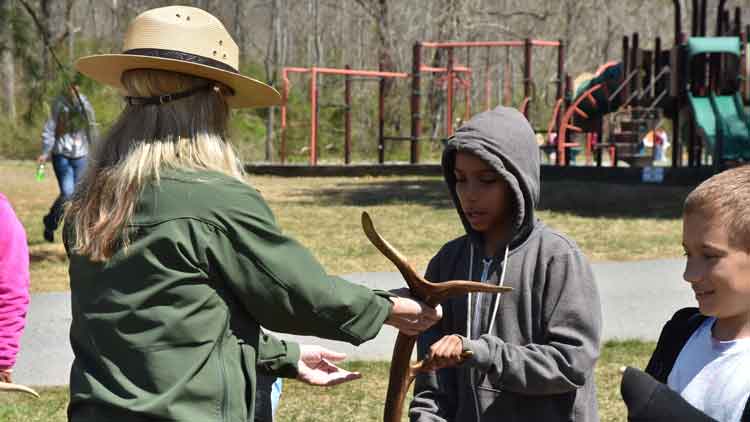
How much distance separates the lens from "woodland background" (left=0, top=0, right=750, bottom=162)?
11000 mm

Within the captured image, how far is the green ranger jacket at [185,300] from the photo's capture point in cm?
249

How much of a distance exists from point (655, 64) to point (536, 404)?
678 inches

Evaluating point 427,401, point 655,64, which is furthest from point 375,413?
point 655,64

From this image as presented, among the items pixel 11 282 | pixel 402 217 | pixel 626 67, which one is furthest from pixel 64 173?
pixel 626 67

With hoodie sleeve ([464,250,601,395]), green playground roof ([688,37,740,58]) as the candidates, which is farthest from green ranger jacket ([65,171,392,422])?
green playground roof ([688,37,740,58])

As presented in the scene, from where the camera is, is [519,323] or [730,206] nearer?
[730,206]

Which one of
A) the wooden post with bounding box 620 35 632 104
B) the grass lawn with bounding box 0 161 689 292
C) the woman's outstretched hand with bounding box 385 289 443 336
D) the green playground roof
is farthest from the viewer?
the wooden post with bounding box 620 35 632 104

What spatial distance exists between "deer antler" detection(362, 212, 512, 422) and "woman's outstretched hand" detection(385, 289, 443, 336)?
24 millimetres

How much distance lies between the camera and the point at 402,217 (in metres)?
14.5

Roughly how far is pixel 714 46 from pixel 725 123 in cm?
142

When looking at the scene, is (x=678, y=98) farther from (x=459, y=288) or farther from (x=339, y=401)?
(x=459, y=288)

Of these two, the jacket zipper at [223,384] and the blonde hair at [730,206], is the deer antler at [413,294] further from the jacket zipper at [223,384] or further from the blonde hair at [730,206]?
the blonde hair at [730,206]

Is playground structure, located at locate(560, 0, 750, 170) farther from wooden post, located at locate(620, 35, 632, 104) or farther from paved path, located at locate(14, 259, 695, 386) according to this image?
paved path, located at locate(14, 259, 695, 386)

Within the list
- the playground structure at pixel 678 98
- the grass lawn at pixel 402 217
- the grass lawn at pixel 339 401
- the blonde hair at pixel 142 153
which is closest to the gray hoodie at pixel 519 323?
the blonde hair at pixel 142 153
